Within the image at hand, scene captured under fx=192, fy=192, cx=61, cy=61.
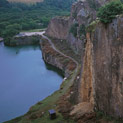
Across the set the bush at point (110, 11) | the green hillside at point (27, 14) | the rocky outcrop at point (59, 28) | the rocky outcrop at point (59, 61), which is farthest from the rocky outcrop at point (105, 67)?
the green hillside at point (27, 14)

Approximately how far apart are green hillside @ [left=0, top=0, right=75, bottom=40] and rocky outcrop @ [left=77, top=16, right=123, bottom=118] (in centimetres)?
6445

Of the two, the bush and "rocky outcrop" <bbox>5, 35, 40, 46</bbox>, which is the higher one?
the bush

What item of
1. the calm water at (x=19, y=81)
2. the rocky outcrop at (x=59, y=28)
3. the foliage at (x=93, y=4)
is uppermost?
the foliage at (x=93, y=4)

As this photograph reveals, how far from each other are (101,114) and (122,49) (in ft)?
21.7

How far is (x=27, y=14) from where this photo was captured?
374 feet

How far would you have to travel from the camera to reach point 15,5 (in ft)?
431

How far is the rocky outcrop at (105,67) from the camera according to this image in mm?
15407

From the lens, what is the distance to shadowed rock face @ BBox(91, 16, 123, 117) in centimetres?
1532

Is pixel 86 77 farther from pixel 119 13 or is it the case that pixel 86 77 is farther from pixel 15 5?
pixel 15 5

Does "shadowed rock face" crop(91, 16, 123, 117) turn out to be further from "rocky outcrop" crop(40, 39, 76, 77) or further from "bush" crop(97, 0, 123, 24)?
"rocky outcrop" crop(40, 39, 76, 77)

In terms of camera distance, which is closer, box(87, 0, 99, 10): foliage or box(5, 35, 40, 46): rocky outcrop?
box(87, 0, 99, 10): foliage

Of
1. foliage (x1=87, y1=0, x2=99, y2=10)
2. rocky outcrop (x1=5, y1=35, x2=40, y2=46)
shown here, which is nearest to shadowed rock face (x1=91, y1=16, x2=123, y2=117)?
foliage (x1=87, y1=0, x2=99, y2=10)

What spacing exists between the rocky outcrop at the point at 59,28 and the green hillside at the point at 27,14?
18.4 meters

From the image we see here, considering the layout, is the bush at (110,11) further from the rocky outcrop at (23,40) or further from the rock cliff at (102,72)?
the rocky outcrop at (23,40)
